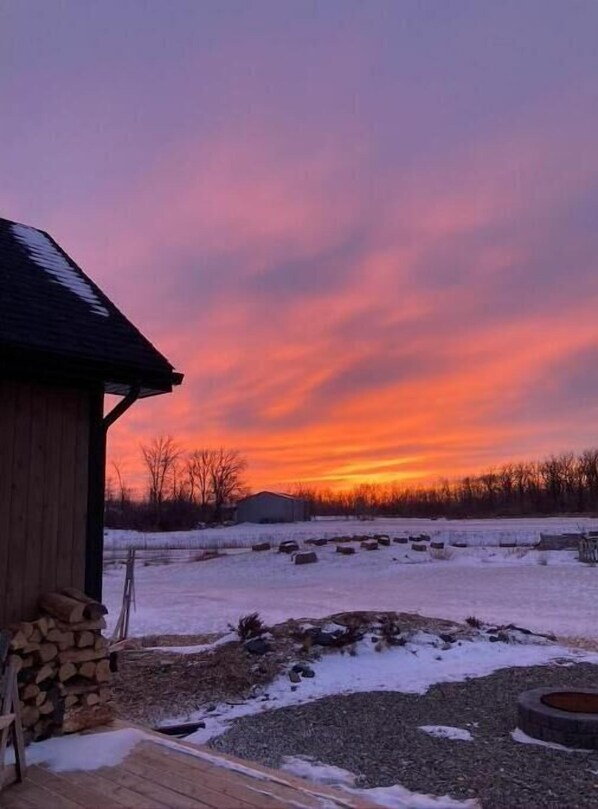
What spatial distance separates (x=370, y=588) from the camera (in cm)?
1986

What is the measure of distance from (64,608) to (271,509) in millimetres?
68002

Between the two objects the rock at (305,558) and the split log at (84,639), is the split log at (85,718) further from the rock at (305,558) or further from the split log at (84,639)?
the rock at (305,558)

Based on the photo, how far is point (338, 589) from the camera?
1972 centimetres

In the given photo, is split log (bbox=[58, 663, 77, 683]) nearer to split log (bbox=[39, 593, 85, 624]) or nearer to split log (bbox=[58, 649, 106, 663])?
split log (bbox=[58, 649, 106, 663])

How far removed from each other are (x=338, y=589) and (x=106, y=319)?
15.5 meters

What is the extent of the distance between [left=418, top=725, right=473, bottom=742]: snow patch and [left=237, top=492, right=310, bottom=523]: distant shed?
64.4 metres

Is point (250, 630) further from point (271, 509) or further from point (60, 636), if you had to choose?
point (271, 509)

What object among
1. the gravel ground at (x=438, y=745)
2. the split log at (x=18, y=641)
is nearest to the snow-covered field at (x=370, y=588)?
the gravel ground at (x=438, y=745)

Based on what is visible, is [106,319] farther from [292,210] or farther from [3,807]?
[292,210]

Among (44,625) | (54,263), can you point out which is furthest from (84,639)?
(54,263)

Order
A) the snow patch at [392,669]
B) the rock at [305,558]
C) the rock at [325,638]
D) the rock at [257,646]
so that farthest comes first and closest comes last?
the rock at [305,558]
the rock at [325,638]
the rock at [257,646]
the snow patch at [392,669]

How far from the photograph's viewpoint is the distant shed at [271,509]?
71375 millimetres

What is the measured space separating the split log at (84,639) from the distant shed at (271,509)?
216 ft

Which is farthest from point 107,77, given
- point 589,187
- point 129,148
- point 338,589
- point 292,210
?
point 338,589
